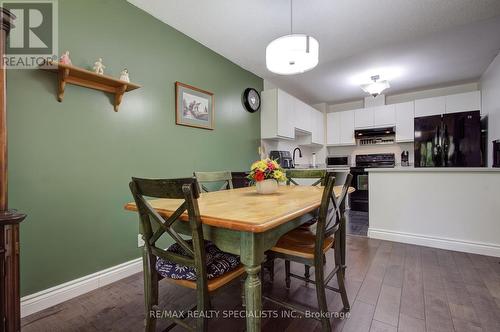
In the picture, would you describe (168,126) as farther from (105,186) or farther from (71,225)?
(71,225)

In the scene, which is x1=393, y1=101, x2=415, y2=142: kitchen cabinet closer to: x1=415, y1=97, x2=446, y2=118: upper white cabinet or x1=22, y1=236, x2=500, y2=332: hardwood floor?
x1=415, y1=97, x2=446, y2=118: upper white cabinet

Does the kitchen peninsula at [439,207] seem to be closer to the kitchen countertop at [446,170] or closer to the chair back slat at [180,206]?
the kitchen countertop at [446,170]

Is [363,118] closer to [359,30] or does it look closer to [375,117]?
[375,117]

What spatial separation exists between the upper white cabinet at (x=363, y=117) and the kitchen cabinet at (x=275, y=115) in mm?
1964

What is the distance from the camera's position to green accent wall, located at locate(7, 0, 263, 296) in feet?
5.02

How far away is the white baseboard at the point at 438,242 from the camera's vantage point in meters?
2.43

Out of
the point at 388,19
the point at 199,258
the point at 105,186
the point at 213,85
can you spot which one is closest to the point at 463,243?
the point at 388,19

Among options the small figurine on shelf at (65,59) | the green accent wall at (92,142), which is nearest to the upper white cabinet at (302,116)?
the green accent wall at (92,142)

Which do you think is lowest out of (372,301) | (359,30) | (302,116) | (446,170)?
(372,301)

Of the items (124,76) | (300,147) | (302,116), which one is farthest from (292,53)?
(300,147)

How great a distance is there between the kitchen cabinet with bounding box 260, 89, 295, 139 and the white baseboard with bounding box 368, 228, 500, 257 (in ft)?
6.45

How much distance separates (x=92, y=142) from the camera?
6.03 feet

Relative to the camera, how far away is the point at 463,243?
100 inches

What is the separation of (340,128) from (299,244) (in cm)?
456
